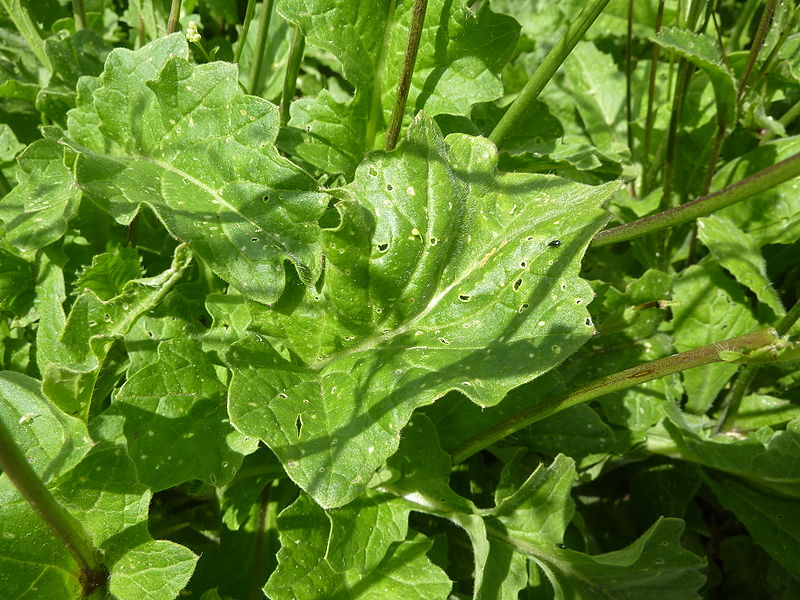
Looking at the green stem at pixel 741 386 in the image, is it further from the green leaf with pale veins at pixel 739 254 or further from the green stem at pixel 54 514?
the green stem at pixel 54 514

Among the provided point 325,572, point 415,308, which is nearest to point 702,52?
point 415,308

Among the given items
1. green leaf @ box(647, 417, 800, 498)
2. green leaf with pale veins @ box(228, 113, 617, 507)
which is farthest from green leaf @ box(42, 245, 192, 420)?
green leaf @ box(647, 417, 800, 498)

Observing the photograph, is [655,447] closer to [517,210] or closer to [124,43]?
[517,210]

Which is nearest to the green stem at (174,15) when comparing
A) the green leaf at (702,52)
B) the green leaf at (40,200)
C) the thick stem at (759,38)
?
the green leaf at (40,200)

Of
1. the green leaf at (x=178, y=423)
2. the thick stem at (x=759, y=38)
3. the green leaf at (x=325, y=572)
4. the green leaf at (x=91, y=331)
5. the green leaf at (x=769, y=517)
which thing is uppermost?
the thick stem at (x=759, y=38)

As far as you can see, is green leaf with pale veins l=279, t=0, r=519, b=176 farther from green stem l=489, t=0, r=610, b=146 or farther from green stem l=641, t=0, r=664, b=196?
green stem l=641, t=0, r=664, b=196

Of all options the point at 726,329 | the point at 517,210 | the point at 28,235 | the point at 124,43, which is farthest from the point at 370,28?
the point at 726,329

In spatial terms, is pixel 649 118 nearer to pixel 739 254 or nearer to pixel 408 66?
pixel 739 254
